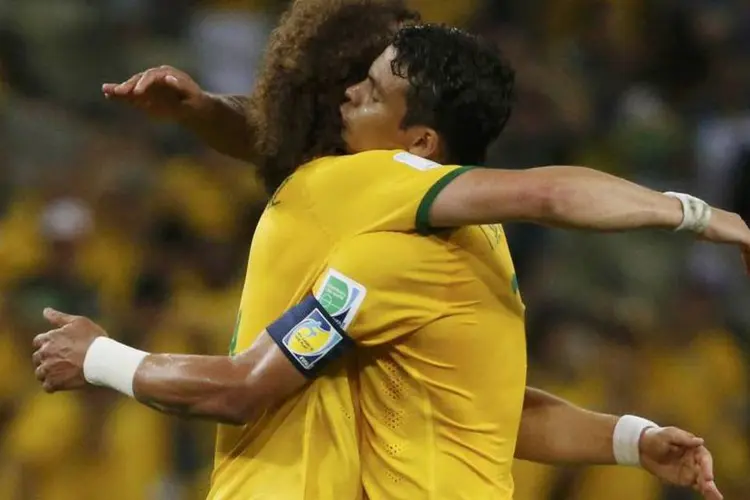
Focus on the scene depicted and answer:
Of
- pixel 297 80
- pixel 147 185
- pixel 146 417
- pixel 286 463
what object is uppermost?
pixel 297 80

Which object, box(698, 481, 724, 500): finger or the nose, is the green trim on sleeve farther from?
box(698, 481, 724, 500): finger

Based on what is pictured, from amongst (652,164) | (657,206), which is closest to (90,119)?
(652,164)

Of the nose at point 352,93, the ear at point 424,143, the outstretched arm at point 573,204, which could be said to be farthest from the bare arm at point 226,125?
the outstretched arm at point 573,204

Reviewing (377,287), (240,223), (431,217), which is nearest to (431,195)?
(431,217)

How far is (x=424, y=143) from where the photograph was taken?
6.95ft

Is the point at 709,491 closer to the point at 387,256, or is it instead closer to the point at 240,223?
the point at 387,256

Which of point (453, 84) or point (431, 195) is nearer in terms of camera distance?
point (431, 195)

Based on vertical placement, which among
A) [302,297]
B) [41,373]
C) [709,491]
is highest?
[302,297]

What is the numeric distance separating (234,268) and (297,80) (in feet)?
6.51

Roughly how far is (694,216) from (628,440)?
588 mm

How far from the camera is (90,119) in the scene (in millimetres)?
4508

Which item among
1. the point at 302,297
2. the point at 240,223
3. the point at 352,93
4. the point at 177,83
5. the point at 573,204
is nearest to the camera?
the point at 573,204

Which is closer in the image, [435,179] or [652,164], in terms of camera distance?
[435,179]

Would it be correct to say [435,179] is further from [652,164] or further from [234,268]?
[652,164]
